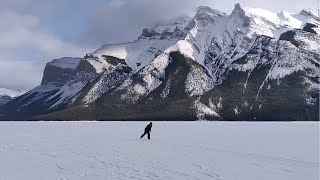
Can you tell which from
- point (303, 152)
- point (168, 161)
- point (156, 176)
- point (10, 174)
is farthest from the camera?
point (303, 152)

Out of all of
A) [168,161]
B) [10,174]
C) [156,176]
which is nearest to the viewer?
[156,176]

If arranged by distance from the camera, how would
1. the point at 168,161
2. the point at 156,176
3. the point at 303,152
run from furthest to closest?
the point at 303,152
the point at 168,161
the point at 156,176

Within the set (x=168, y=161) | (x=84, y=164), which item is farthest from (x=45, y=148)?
(x=168, y=161)

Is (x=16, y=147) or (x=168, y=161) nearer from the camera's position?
(x=168, y=161)

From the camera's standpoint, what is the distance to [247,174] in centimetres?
1981

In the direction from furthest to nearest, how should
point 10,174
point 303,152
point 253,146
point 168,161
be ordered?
point 253,146, point 303,152, point 168,161, point 10,174

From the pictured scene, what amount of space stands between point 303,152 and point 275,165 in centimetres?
648

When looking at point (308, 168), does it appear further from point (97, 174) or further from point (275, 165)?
point (97, 174)

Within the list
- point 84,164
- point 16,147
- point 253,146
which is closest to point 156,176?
point 84,164

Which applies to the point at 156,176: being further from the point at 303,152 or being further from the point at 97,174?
the point at 303,152

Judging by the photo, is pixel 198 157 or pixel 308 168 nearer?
pixel 308 168

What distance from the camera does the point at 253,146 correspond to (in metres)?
32.2

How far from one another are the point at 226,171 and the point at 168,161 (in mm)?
4725

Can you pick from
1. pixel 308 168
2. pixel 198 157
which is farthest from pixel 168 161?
pixel 308 168
